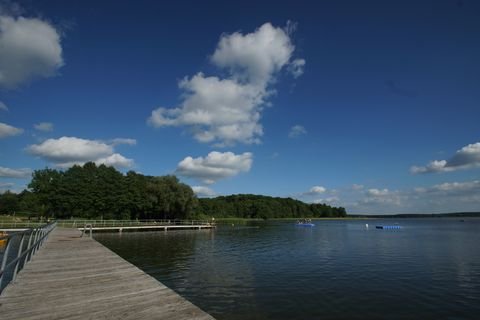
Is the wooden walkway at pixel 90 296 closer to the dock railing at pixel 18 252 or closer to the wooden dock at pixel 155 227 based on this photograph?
the dock railing at pixel 18 252

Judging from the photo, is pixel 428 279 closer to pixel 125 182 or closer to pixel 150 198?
pixel 150 198

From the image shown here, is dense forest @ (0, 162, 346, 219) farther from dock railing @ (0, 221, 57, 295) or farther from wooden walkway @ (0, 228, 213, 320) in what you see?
wooden walkway @ (0, 228, 213, 320)

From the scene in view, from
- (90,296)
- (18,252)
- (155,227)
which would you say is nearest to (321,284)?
(90,296)

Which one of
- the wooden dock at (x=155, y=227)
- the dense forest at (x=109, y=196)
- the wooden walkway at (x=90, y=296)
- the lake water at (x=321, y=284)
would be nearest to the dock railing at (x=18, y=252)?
the wooden walkway at (x=90, y=296)

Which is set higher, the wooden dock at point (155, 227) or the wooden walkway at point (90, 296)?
the wooden dock at point (155, 227)

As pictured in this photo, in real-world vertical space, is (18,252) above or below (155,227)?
above

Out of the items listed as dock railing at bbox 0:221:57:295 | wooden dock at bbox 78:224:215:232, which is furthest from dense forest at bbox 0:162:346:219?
dock railing at bbox 0:221:57:295

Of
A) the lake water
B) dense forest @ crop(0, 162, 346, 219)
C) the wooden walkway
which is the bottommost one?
the lake water

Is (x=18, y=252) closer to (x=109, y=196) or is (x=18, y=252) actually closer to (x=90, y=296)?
(x=90, y=296)

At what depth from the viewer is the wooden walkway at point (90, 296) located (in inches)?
271

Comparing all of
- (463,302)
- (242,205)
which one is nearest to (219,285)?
(463,302)

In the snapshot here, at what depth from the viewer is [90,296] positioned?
838 cm

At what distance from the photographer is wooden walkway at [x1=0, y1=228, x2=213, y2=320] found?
22.6ft

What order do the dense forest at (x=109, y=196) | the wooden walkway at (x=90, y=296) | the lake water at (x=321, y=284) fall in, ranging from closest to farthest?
the wooden walkway at (x=90, y=296) < the lake water at (x=321, y=284) < the dense forest at (x=109, y=196)
